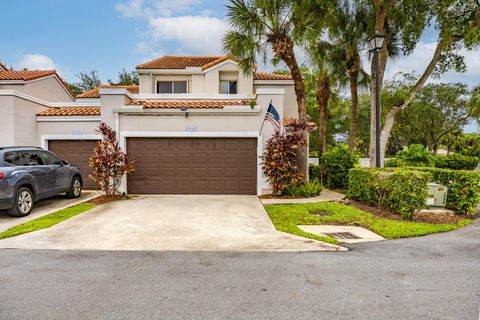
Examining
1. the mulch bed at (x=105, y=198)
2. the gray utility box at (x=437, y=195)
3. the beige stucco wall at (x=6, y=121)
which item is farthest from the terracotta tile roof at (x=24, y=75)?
the gray utility box at (x=437, y=195)

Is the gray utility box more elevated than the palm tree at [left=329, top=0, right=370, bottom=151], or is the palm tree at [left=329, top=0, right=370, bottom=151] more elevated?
the palm tree at [left=329, top=0, right=370, bottom=151]

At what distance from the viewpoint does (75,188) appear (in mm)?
10352

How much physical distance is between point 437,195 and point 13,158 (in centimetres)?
1220

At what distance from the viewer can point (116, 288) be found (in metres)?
3.77

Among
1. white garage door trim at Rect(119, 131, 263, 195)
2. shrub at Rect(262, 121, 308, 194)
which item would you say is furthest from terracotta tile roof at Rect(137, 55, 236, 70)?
shrub at Rect(262, 121, 308, 194)

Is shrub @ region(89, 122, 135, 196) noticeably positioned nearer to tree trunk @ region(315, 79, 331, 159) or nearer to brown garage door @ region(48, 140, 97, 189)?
brown garage door @ region(48, 140, 97, 189)

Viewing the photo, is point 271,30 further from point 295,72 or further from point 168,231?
point 168,231

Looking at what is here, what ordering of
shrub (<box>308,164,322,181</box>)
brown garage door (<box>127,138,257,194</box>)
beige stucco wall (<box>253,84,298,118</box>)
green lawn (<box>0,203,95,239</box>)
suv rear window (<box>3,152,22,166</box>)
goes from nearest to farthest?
1. green lawn (<box>0,203,95,239</box>)
2. suv rear window (<box>3,152,22,166</box>)
3. brown garage door (<box>127,138,257,194</box>)
4. shrub (<box>308,164,322,181</box>)
5. beige stucco wall (<box>253,84,298,118</box>)

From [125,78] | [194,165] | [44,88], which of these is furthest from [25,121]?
[125,78]

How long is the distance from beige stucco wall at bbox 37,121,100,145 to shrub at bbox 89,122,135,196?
69.2 inches

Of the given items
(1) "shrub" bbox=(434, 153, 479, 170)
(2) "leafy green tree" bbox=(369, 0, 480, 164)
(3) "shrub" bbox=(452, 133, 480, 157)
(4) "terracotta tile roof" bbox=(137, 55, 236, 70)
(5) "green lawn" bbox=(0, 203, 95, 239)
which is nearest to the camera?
(5) "green lawn" bbox=(0, 203, 95, 239)

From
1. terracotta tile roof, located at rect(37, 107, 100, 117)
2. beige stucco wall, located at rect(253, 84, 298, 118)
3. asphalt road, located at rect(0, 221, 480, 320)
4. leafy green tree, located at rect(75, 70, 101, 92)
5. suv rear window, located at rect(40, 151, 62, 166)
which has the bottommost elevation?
asphalt road, located at rect(0, 221, 480, 320)

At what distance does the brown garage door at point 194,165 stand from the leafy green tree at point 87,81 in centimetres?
3282

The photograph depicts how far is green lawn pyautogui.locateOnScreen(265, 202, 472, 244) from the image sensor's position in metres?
6.53
